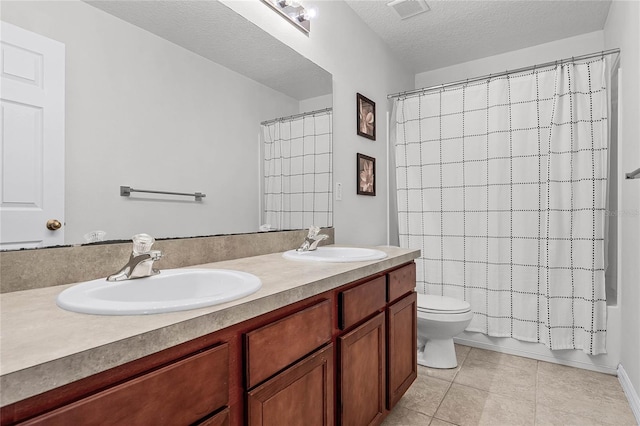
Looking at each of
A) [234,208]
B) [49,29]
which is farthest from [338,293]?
[49,29]

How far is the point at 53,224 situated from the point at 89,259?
139 millimetres

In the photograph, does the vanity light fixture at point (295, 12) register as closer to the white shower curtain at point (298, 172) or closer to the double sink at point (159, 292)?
the white shower curtain at point (298, 172)

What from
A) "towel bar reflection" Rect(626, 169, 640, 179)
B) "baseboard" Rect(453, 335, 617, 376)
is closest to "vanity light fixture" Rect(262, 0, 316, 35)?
"towel bar reflection" Rect(626, 169, 640, 179)

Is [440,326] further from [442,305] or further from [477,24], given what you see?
[477,24]

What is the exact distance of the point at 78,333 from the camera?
0.58 m

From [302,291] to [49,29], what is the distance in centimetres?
98

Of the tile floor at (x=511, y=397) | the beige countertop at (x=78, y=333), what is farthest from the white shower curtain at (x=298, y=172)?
the tile floor at (x=511, y=397)

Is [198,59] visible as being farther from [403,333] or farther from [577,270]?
[577,270]

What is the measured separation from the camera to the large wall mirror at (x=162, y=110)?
97 centimetres

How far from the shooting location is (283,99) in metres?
1.74

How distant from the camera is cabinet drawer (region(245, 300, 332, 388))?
823mm

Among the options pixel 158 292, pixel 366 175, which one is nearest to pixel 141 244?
pixel 158 292

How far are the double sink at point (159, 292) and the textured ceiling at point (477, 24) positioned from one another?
7.00 feet

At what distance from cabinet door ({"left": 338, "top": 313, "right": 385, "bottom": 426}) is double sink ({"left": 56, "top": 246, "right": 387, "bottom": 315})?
47 centimetres
